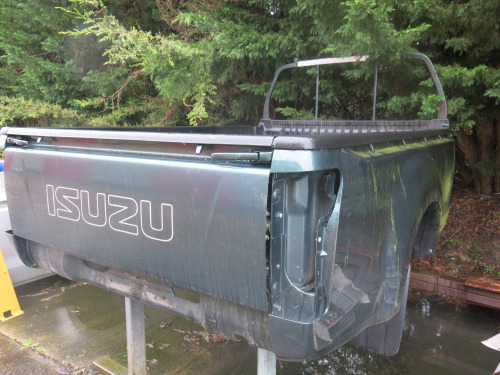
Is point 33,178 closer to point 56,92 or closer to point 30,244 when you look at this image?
point 30,244

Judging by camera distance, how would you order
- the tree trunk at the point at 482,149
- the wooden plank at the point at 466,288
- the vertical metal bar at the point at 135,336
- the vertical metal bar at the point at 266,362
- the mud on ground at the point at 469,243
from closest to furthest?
the vertical metal bar at the point at 266,362 → the vertical metal bar at the point at 135,336 → the wooden plank at the point at 466,288 → the mud on ground at the point at 469,243 → the tree trunk at the point at 482,149

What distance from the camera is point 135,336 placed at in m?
2.42

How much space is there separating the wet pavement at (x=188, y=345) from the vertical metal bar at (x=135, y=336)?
1.10 feet

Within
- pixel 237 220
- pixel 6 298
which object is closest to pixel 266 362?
pixel 237 220

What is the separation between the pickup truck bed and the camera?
1.40 metres

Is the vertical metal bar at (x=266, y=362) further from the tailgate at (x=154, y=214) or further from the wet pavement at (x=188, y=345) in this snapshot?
the wet pavement at (x=188, y=345)

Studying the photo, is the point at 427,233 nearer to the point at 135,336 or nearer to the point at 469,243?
the point at 469,243

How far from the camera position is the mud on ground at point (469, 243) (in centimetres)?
408

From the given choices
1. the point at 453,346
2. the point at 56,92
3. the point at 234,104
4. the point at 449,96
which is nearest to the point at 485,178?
the point at 449,96

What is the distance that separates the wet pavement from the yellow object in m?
0.08

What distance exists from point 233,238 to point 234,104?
15.3 ft

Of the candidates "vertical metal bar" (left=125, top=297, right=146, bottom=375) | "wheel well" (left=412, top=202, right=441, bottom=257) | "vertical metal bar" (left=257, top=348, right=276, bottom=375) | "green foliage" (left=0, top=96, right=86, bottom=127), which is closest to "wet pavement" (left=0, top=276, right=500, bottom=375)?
"vertical metal bar" (left=125, top=297, right=146, bottom=375)

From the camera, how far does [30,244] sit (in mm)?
2389

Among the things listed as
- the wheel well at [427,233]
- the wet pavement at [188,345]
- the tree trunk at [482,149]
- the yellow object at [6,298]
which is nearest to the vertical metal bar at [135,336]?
the wet pavement at [188,345]
